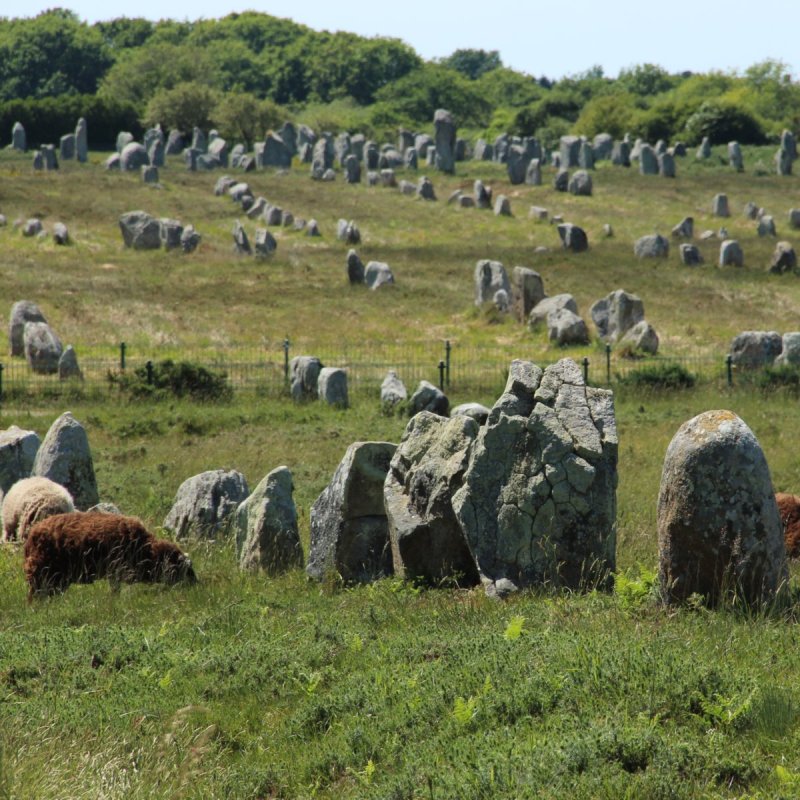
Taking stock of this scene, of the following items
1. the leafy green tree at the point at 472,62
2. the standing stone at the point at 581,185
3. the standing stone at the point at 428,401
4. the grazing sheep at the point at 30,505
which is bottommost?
the standing stone at the point at 428,401

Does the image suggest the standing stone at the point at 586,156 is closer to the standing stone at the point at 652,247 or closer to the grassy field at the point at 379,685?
the standing stone at the point at 652,247

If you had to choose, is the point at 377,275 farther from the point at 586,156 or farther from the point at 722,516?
the point at 722,516

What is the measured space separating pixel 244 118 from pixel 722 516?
83.3m

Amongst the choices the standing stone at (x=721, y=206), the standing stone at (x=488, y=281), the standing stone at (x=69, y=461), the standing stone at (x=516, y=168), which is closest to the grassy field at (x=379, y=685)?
the standing stone at (x=69, y=461)

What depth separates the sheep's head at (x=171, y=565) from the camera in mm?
11930

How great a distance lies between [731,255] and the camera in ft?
153

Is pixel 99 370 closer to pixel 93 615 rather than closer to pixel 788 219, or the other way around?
pixel 93 615

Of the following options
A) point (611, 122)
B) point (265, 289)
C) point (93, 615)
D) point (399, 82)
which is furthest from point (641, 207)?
point (399, 82)

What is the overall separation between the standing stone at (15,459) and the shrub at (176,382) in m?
10.5

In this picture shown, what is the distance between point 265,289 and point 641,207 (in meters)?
24.9

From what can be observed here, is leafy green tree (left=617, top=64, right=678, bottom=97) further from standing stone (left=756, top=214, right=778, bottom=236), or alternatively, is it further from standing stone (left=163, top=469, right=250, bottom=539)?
standing stone (left=163, top=469, right=250, bottom=539)

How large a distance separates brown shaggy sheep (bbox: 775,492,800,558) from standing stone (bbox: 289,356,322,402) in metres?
16.5

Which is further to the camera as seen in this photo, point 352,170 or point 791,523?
point 352,170

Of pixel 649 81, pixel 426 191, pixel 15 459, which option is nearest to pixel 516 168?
pixel 426 191
